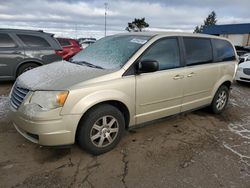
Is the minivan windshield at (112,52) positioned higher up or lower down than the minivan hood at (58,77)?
higher up

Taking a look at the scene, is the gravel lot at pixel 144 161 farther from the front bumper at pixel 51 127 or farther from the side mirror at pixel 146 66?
the side mirror at pixel 146 66

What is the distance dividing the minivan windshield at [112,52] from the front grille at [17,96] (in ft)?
3.45

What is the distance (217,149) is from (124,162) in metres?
1.51

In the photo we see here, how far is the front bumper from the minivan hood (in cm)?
35

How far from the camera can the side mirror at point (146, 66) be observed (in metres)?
3.42

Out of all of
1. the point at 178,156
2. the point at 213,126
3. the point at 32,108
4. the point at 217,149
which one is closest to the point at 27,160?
the point at 32,108

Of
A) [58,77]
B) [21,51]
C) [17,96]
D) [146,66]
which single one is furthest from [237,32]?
[17,96]

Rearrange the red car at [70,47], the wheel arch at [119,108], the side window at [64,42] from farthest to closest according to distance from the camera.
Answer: the side window at [64,42] → the red car at [70,47] → the wheel arch at [119,108]

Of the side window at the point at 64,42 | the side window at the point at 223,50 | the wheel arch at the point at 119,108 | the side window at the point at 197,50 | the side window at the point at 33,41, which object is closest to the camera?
the wheel arch at the point at 119,108

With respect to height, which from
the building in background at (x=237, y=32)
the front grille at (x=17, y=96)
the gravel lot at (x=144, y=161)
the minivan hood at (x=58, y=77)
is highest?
the building in background at (x=237, y=32)

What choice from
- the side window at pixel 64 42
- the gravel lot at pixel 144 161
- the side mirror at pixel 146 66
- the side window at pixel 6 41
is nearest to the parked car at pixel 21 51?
the side window at pixel 6 41

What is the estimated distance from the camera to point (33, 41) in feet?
24.1

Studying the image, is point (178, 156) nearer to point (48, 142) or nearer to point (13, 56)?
point (48, 142)

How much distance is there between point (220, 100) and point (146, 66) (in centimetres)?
265
